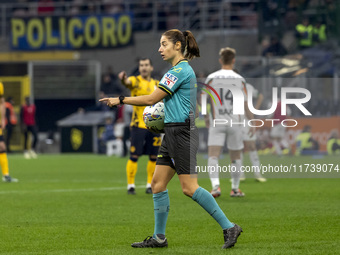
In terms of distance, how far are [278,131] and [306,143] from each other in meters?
0.40

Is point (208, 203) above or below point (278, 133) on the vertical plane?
below

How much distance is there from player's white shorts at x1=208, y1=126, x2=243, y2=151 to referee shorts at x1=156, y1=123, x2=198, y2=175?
4.47 meters

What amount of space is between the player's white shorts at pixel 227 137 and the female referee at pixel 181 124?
4448 mm

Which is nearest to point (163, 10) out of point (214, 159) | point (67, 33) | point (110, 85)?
point (110, 85)

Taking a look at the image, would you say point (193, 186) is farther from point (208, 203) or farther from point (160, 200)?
point (160, 200)

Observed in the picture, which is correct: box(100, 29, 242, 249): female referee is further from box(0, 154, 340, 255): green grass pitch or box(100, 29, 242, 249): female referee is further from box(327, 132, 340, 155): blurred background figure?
box(327, 132, 340, 155): blurred background figure

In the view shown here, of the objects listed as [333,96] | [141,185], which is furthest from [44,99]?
[333,96]

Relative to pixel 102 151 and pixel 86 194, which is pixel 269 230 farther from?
pixel 102 151

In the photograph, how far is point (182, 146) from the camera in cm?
763

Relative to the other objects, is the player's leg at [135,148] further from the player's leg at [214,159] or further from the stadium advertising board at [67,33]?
the stadium advertising board at [67,33]

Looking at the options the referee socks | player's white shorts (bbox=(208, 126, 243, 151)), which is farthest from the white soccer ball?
player's white shorts (bbox=(208, 126, 243, 151))

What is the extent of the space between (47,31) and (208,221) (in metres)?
A: 25.6

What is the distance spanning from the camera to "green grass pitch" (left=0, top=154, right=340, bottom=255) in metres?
7.88

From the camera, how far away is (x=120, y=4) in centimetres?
3512
